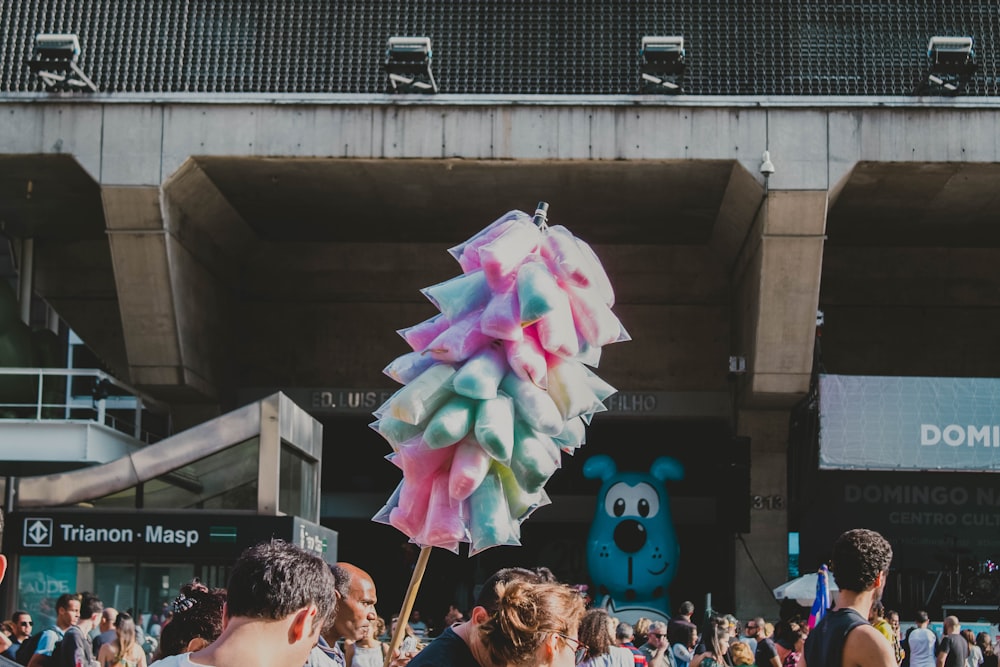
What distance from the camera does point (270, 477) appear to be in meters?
18.5

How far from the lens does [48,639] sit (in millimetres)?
10148

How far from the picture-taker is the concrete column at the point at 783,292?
70.5ft

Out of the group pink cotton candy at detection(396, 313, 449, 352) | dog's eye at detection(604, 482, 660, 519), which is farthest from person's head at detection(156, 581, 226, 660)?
dog's eye at detection(604, 482, 660, 519)

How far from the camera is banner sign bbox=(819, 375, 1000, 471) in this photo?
2303cm

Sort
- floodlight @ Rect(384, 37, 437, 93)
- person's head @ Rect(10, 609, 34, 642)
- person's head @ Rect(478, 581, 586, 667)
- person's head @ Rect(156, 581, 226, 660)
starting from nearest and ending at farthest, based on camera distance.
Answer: person's head @ Rect(478, 581, 586, 667) → person's head @ Rect(156, 581, 226, 660) → person's head @ Rect(10, 609, 34, 642) → floodlight @ Rect(384, 37, 437, 93)

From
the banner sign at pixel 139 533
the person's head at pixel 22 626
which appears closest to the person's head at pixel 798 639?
the person's head at pixel 22 626

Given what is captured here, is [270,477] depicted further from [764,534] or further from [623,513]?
[764,534]

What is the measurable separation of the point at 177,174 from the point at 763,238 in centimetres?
901

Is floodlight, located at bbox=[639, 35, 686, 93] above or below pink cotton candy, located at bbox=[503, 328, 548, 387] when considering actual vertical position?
above

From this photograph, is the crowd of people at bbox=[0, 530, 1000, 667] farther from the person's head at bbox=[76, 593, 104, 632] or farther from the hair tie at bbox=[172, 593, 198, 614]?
the person's head at bbox=[76, 593, 104, 632]

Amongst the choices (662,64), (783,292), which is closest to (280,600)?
(662,64)

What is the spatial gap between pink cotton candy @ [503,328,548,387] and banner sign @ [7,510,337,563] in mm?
12902

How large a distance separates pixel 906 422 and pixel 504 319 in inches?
749

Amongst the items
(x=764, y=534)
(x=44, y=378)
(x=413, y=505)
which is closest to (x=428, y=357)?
(x=413, y=505)
